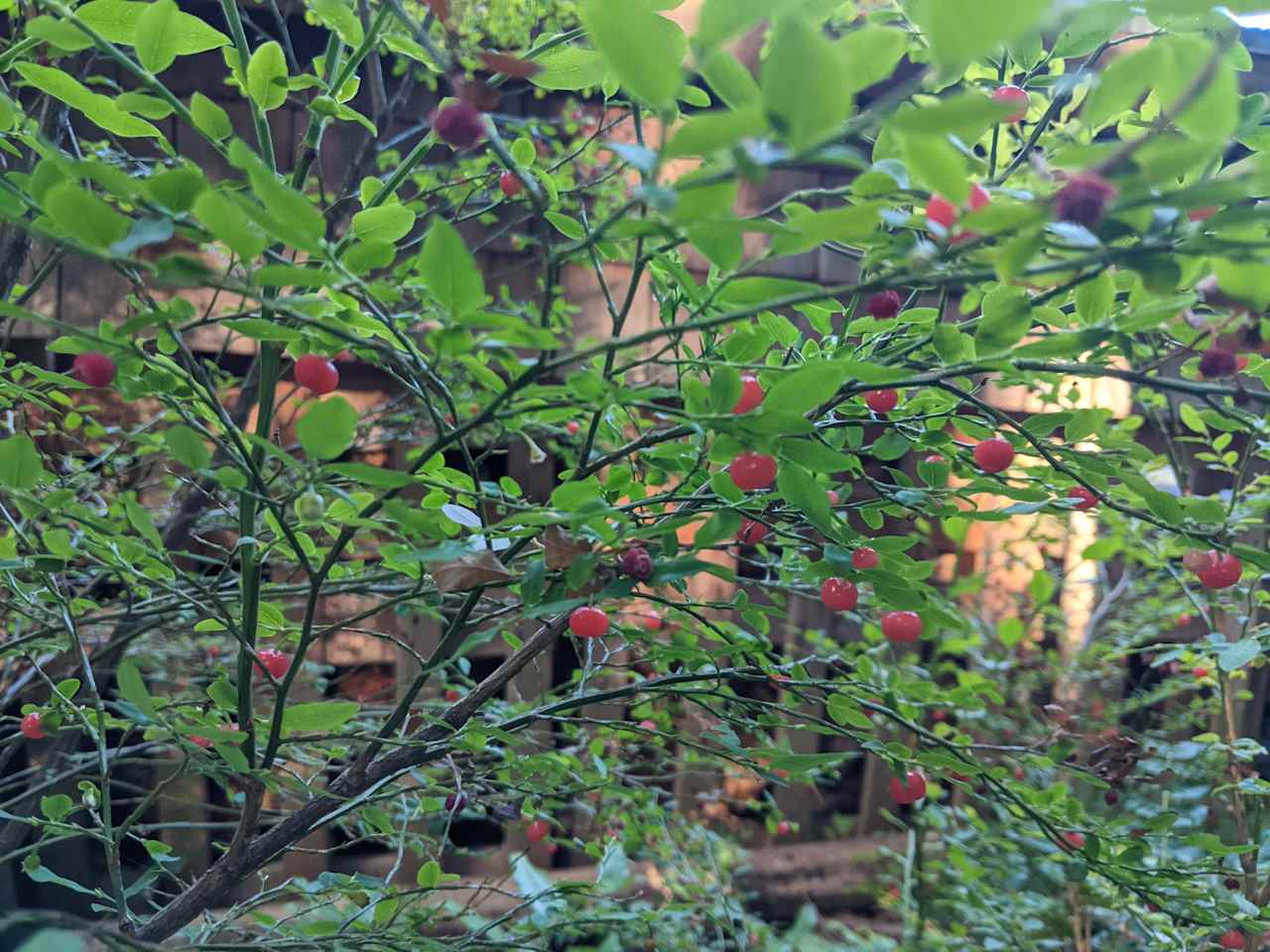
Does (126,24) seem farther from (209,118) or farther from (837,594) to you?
(837,594)

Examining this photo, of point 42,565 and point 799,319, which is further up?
point 799,319

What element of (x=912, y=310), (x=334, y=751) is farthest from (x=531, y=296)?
(x=912, y=310)

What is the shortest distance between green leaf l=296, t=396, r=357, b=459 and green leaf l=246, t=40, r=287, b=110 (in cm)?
36

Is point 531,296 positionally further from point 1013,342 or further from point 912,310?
point 1013,342

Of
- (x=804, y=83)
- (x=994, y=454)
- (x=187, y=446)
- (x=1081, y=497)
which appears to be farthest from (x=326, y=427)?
(x=1081, y=497)

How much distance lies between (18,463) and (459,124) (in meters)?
0.47

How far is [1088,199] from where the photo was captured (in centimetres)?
46

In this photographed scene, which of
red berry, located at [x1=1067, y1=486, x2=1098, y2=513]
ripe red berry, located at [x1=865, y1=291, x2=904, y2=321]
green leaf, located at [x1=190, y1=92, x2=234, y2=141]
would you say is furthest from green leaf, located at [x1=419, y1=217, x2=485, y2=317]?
red berry, located at [x1=1067, y1=486, x2=1098, y2=513]

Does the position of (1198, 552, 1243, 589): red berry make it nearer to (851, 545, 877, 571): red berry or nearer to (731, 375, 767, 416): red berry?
(851, 545, 877, 571): red berry

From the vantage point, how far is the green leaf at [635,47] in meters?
0.43

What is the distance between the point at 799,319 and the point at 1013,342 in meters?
2.16

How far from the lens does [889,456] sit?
2.86ft

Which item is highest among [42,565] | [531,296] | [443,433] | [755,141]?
[531,296]

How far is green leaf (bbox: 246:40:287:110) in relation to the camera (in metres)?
0.77
